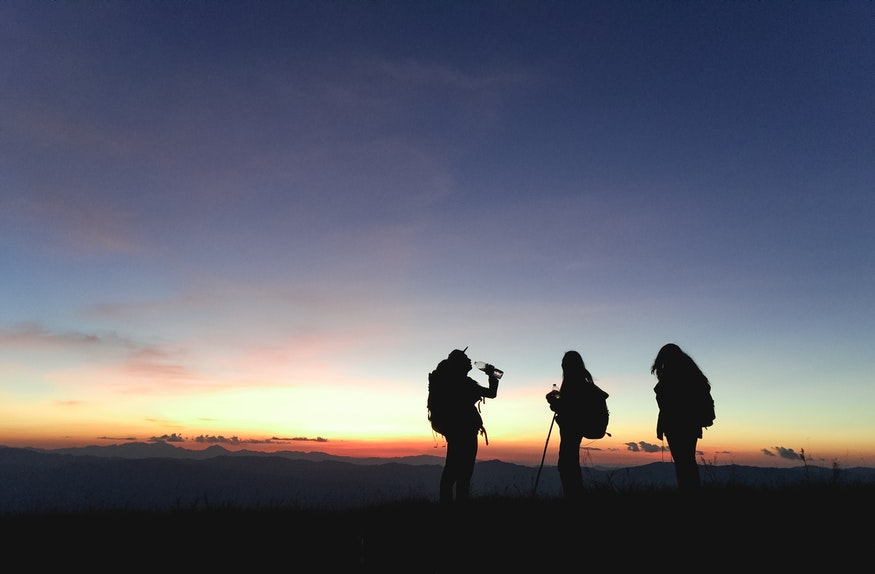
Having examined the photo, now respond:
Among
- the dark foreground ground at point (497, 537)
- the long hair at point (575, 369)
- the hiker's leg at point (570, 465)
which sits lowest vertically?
the dark foreground ground at point (497, 537)

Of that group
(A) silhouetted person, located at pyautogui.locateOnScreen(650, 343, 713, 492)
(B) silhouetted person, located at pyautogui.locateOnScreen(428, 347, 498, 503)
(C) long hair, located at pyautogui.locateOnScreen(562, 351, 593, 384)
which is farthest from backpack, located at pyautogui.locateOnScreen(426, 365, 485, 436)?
(A) silhouetted person, located at pyautogui.locateOnScreen(650, 343, 713, 492)

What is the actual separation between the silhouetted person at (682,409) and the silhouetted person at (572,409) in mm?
969

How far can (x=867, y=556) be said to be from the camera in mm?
3914

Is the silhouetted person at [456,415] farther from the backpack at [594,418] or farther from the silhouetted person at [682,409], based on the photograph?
the silhouetted person at [682,409]

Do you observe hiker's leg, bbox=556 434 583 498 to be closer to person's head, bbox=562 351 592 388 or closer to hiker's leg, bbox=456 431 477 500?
person's head, bbox=562 351 592 388

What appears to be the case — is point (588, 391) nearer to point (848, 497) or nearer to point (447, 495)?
point (447, 495)

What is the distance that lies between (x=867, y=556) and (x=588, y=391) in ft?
14.2

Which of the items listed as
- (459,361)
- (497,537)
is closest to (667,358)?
(459,361)

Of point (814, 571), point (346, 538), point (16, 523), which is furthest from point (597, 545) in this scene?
point (16, 523)

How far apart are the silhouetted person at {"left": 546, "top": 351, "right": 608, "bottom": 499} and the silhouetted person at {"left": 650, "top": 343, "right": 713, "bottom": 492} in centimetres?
97

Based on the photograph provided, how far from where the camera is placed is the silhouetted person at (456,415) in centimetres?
771

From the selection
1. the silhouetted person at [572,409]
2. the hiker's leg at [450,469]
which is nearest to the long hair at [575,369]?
the silhouetted person at [572,409]

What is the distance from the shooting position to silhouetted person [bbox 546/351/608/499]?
310 inches

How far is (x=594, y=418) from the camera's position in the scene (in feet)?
26.3
